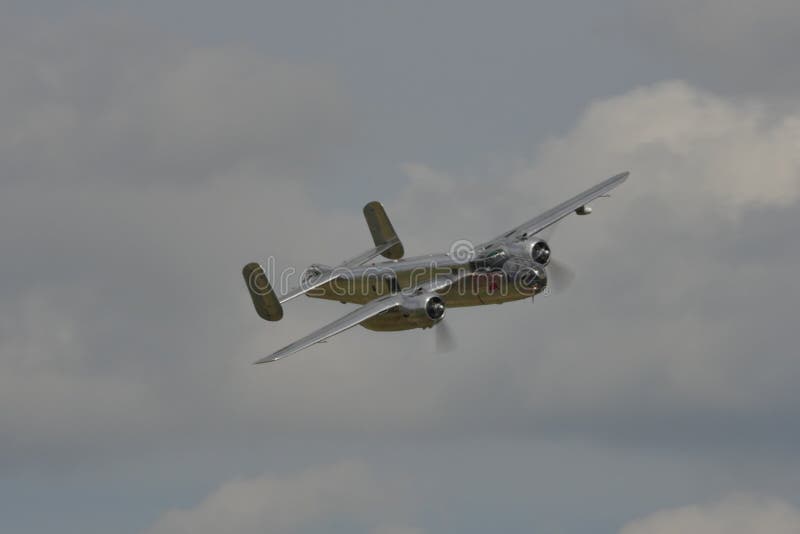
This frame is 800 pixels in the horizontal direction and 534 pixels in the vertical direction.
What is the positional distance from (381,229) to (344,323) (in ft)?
57.1

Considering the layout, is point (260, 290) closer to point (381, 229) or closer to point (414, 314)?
point (414, 314)

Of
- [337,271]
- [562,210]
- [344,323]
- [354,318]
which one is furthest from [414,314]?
[562,210]

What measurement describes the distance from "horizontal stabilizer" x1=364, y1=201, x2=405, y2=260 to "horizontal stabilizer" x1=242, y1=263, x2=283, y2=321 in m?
14.4

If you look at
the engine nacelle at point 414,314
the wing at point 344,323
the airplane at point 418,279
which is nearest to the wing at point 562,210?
the airplane at point 418,279

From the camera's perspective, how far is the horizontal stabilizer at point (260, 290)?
8912cm

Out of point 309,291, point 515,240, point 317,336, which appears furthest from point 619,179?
point 317,336

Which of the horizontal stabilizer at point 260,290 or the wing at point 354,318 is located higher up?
the horizontal stabilizer at point 260,290

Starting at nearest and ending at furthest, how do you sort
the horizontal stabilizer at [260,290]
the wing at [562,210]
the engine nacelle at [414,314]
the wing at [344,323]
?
the wing at [344,323] → the engine nacelle at [414,314] → the horizontal stabilizer at [260,290] → the wing at [562,210]

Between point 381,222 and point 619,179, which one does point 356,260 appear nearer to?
point 381,222

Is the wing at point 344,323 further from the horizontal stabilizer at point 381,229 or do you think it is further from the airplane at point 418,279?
the horizontal stabilizer at point 381,229

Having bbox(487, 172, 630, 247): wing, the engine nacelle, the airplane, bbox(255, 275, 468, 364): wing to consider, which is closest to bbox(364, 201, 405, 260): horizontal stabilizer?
the airplane

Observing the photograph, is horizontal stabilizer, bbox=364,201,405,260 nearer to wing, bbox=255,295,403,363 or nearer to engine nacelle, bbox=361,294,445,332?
wing, bbox=255,295,403,363

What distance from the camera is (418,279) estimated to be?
94.1 m

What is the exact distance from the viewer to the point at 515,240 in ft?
317
